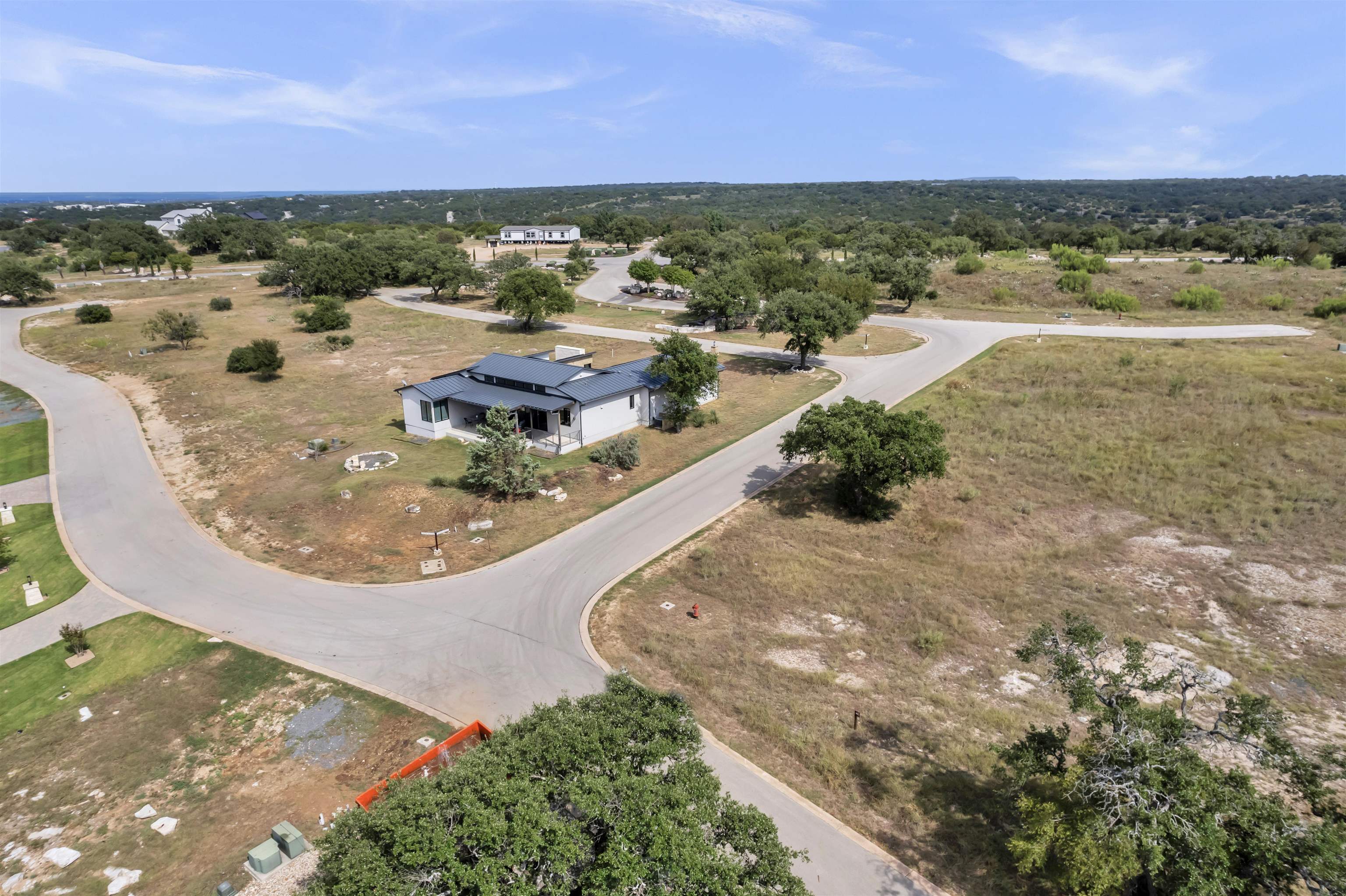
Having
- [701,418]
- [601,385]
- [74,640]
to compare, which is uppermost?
[601,385]

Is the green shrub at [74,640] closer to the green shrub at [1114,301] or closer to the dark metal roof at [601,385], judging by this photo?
the dark metal roof at [601,385]

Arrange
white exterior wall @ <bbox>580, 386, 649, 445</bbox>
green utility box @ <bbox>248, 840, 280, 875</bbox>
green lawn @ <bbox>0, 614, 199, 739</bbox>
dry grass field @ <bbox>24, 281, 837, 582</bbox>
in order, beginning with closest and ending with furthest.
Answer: green utility box @ <bbox>248, 840, 280, 875</bbox>, green lawn @ <bbox>0, 614, 199, 739</bbox>, dry grass field @ <bbox>24, 281, 837, 582</bbox>, white exterior wall @ <bbox>580, 386, 649, 445</bbox>

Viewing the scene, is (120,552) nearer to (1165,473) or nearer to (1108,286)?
(1165,473)

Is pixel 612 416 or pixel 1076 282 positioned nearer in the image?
pixel 612 416

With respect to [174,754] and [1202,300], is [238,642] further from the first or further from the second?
[1202,300]

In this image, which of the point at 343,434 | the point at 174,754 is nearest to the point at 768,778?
the point at 174,754

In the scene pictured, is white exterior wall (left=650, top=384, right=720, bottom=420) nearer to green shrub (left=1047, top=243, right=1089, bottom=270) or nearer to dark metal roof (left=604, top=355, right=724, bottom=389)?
dark metal roof (left=604, top=355, right=724, bottom=389)

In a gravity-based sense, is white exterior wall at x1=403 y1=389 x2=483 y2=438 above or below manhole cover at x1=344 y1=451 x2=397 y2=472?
above

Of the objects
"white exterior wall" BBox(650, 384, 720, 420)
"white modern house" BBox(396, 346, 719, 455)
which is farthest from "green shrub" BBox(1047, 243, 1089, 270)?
"white modern house" BBox(396, 346, 719, 455)
